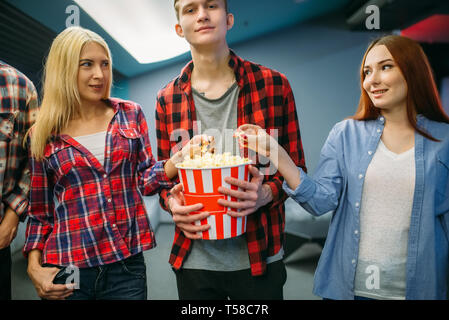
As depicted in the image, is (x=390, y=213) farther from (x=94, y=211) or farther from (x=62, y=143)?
(x=62, y=143)

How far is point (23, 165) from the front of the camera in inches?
50.9

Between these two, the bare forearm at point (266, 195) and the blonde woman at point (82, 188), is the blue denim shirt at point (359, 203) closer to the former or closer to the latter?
the bare forearm at point (266, 195)

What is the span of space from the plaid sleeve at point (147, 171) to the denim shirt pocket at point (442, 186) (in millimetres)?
984

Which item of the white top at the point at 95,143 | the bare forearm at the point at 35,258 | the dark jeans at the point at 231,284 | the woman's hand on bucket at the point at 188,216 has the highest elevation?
the white top at the point at 95,143

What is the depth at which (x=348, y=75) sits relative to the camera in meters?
5.32

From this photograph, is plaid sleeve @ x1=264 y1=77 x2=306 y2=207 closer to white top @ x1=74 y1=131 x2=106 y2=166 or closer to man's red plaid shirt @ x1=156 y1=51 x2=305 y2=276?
man's red plaid shirt @ x1=156 y1=51 x2=305 y2=276

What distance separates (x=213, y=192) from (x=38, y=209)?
77cm

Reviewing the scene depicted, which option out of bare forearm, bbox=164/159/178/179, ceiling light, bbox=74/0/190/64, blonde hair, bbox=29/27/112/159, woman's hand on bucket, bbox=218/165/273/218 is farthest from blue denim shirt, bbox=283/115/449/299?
ceiling light, bbox=74/0/190/64

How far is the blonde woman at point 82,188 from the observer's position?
1171mm

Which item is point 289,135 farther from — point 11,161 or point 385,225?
point 11,161

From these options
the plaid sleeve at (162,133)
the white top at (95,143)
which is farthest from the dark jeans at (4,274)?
the plaid sleeve at (162,133)

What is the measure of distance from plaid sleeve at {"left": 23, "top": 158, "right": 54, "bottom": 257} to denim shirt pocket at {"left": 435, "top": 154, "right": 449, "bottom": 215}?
1.49 m
